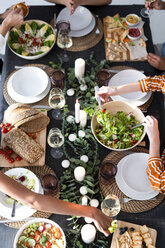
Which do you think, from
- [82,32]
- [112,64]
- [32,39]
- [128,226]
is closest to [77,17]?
[82,32]

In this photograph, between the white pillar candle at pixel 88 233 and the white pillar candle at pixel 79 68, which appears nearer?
the white pillar candle at pixel 88 233

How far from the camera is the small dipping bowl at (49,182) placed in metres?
1.62

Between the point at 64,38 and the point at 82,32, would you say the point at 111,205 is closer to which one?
the point at 64,38

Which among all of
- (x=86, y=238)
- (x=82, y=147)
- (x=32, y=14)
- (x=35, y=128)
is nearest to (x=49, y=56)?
(x=32, y=14)

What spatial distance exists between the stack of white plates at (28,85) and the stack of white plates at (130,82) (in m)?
0.49

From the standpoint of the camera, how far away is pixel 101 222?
148cm

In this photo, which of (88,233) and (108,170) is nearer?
(88,233)

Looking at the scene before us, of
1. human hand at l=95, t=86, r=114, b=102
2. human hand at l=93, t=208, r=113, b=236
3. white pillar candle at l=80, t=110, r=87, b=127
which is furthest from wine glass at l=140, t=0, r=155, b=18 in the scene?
human hand at l=93, t=208, r=113, b=236

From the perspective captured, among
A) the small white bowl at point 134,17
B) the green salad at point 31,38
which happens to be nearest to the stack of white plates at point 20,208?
the green salad at point 31,38

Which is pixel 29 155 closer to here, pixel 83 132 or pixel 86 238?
pixel 83 132

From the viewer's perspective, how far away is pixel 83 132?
1.83 m

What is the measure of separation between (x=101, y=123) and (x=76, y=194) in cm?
47

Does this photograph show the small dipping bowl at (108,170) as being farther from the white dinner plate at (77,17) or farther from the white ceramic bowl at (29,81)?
the white dinner plate at (77,17)

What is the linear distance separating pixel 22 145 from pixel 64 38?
0.91 metres
